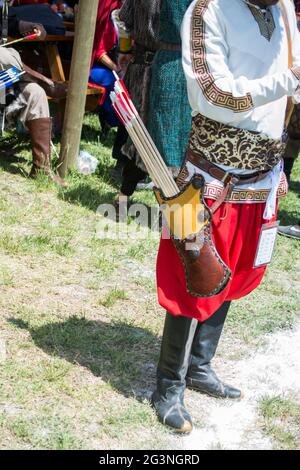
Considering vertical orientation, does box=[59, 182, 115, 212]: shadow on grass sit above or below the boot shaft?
below

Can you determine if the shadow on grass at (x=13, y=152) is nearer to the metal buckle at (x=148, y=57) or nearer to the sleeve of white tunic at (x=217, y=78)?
the metal buckle at (x=148, y=57)

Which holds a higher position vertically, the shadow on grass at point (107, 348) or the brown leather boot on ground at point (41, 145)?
the brown leather boot on ground at point (41, 145)

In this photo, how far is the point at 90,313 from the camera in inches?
158

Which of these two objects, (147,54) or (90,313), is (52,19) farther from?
(90,313)

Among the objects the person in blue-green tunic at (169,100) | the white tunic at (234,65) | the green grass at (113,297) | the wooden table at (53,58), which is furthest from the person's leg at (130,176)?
the white tunic at (234,65)

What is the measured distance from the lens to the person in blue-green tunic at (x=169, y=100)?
190 inches

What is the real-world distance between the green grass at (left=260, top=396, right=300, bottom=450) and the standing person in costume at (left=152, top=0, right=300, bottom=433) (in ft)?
1.25

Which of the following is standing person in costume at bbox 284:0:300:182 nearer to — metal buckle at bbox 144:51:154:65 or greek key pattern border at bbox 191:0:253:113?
metal buckle at bbox 144:51:154:65

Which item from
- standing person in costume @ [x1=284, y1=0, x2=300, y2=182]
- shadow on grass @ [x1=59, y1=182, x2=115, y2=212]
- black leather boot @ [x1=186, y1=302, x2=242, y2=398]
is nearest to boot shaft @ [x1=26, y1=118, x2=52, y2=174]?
shadow on grass @ [x1=59, y1=182, x2=115, y2=212]

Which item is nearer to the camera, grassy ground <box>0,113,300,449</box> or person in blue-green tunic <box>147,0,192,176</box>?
grassy ground <box>0,113,300,449</box>

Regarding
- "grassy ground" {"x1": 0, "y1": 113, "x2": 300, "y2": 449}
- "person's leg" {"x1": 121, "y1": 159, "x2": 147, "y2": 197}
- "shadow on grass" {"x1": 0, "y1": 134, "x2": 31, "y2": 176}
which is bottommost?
"shadow on grass" {"x1": 0, "y1": 134, "x2": 31, "y2": 176}

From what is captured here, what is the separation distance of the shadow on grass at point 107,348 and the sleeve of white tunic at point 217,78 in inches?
52.0

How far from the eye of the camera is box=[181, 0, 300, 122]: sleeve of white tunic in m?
2.68

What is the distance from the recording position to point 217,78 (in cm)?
270
